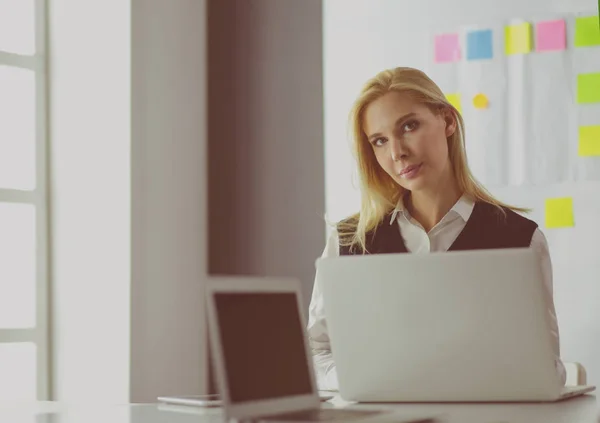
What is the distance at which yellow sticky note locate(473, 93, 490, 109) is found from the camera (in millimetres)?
3514

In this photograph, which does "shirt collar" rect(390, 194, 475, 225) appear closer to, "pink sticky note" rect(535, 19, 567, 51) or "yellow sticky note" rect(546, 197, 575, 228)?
"yellow sticky note" rect(546, 197, 575, 228)

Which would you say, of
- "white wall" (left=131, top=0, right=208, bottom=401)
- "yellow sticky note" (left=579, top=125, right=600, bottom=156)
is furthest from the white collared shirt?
"white wall" (left=131, top=0, right=208, bottom=401)

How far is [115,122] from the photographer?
3713 millimetres

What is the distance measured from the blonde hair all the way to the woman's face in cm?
3

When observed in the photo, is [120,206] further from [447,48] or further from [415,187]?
[415,187]

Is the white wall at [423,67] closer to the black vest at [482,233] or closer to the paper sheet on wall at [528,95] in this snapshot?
the paper sheet on wall at [528,95]

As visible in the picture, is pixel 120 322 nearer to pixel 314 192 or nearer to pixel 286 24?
pixel 314 192

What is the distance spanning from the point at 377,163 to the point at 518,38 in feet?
3.69

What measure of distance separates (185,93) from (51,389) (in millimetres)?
1307

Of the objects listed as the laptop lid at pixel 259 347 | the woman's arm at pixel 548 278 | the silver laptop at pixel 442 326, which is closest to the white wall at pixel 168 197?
the woman's arm at pixel 548 278

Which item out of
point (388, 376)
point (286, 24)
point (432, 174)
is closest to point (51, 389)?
point (286, 24)

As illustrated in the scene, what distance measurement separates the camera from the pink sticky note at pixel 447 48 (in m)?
3.57

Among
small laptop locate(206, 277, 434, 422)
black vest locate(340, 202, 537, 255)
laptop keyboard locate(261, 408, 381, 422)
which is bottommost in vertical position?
laptop keyboard locate(261, 408, 381, 422)

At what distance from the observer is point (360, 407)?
1.66m
